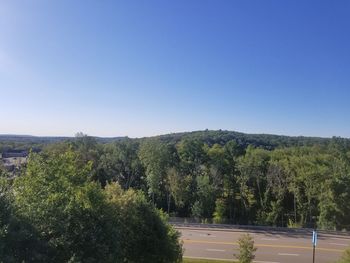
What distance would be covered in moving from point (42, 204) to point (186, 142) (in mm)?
41684

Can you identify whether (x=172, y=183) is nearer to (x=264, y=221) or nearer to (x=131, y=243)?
(x=264, y=221)

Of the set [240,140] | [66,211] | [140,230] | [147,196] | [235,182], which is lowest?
[147,196]

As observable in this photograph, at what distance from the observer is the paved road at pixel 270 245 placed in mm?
30922

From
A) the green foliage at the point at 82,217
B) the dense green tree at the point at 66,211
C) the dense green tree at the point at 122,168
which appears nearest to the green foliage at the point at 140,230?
the green foliage at the point at 82,217

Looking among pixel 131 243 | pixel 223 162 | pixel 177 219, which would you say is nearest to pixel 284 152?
pixel 223 162

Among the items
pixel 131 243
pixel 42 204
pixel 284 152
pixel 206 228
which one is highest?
pixel 284 152

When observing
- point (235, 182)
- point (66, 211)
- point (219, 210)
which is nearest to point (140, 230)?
point (66, 211)

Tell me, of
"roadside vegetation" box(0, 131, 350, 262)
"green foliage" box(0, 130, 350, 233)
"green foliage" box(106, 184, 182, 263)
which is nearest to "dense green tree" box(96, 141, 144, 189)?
"green foliage" box(0, 130, 350, 233)

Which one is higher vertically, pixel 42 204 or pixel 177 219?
pixel 42 204

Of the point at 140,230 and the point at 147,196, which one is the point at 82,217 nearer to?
the point at 140,230

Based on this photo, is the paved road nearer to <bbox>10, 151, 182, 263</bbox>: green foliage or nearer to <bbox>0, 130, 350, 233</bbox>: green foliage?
<bbox>0, 130, 350, 233</bbox>: green foliage

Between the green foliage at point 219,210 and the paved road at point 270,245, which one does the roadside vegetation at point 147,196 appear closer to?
the green foliage at point 219,210

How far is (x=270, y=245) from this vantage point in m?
34.0

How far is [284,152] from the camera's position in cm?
5959
